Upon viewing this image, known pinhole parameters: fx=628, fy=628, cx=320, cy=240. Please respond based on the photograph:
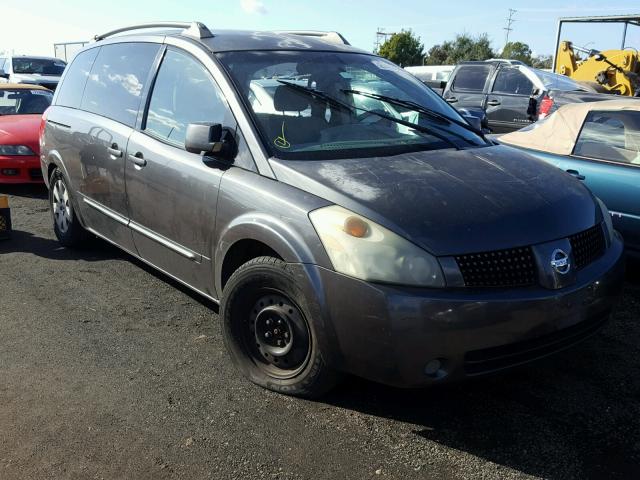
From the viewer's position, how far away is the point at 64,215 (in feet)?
19.0

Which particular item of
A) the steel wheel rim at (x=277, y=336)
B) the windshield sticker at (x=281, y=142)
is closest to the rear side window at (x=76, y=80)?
the windshield sticker at (x=281, y=142)

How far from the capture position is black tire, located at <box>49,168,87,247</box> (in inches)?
221

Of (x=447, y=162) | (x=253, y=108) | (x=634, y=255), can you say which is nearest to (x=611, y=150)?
(x=634, y=255)

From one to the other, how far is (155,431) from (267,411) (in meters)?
0.55

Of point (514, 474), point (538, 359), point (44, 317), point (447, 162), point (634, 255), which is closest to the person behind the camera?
point (514, 474)

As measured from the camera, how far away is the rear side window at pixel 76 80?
5441mm

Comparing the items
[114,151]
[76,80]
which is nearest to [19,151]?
[76,80]

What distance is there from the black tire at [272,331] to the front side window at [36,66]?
1862cm

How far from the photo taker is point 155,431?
300 cm

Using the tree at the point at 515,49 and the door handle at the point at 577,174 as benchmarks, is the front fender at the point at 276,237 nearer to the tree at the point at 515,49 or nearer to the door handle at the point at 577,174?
the door handle at the point at 577,174

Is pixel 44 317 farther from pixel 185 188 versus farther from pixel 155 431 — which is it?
pixel 155 431

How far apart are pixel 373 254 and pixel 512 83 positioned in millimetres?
9968

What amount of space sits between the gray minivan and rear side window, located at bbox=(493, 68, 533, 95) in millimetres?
7552

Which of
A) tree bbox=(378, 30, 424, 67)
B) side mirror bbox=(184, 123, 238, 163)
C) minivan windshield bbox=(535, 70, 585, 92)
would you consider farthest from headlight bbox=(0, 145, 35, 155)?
tree bbox=(378, 30, 424, 67)
